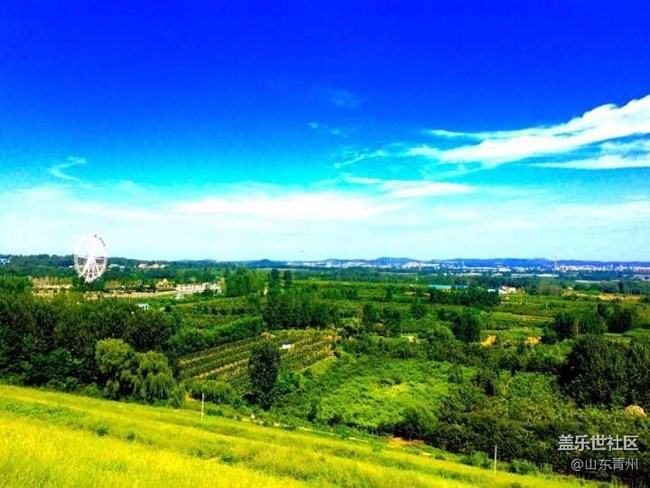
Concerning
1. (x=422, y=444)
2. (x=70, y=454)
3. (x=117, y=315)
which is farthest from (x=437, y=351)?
(x=70, y=454)

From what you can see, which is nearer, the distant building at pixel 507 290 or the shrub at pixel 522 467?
the shrub at pixel 522 467

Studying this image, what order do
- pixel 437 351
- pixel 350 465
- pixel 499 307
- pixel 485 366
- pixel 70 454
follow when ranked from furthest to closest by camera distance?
1. pixel 499 307
2. pixel 437 351
3. pixel 485 366
4. pixel 350 465
5. pixel 70 454

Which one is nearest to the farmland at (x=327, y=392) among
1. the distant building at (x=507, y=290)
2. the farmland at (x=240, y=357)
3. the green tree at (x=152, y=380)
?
the green tree at (x=152, y=380)

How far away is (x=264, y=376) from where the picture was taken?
3141 cm

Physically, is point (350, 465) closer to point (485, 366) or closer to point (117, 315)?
point (117, 315)

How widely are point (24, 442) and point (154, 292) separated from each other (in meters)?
105

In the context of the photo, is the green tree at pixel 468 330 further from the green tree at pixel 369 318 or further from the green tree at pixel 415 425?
the green tree at pixel 415 425

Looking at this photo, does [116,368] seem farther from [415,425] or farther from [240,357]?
[240,357]

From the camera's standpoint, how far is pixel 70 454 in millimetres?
7914

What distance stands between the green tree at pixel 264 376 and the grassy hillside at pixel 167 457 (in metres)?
7.43

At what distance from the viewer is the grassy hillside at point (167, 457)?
256 inches

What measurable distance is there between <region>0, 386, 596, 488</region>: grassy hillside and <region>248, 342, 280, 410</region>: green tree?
743 centimetres

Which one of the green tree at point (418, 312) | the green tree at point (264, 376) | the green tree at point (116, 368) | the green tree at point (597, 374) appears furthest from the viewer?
the green tree at point (418, 312)

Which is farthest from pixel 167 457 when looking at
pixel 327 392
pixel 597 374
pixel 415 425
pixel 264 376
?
pixel 597 374
